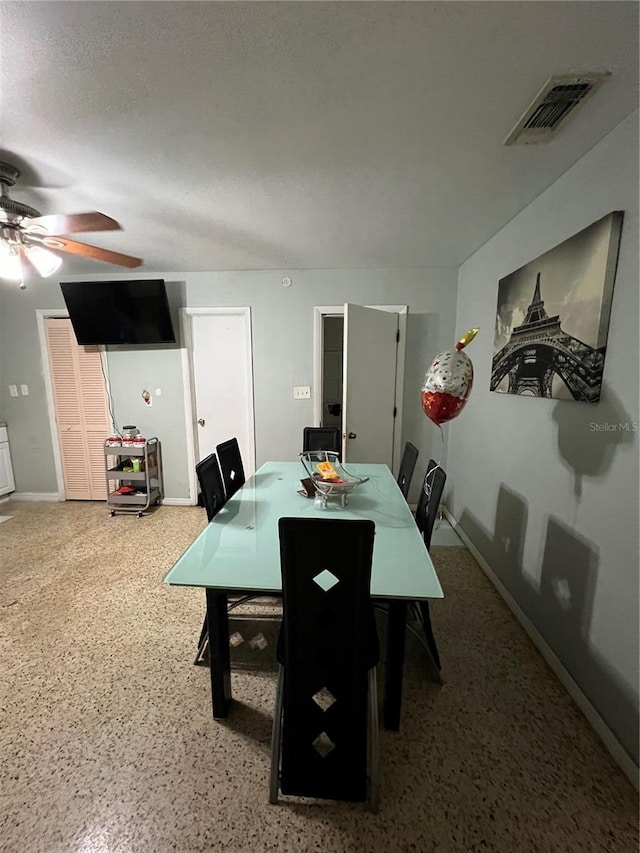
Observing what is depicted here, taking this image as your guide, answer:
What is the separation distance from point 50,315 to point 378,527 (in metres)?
4.08

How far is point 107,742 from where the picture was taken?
1287 mm

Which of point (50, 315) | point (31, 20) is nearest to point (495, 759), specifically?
point (31, 20)

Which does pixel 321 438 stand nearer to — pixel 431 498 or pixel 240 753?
pixel 431 498

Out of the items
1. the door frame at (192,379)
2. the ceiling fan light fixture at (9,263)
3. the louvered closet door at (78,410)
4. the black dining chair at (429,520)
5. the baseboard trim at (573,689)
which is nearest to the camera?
the baseboard trim at (573,689)

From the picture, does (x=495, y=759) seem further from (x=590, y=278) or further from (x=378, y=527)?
(x=590, y=278)

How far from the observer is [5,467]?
362 centimetres

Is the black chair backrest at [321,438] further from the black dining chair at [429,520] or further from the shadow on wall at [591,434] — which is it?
the shadow on wall at [591,434]

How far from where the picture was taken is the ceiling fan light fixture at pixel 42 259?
1919 mm

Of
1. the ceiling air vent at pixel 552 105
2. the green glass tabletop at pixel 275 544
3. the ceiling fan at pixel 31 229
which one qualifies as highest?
the ceiling air vent at pixel 552 105

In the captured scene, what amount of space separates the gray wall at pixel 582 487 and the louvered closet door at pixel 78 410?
157 inches

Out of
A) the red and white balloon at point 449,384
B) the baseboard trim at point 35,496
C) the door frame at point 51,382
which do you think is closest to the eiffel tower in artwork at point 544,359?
the red and white balloon at point 449,384

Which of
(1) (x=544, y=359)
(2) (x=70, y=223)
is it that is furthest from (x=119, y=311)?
(1) (x=544, y=359)

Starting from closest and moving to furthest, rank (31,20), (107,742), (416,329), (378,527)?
(31,20), (107,742), (378,527), (416,329)

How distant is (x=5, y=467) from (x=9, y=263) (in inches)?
113
